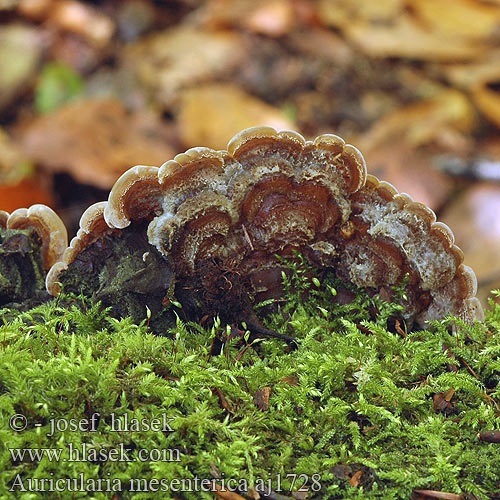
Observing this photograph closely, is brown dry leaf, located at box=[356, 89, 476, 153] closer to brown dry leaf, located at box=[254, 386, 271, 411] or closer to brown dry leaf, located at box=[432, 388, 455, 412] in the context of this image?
brown dry leaf, located at box=[432, 388, 455, 412]

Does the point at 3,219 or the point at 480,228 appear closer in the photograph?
the point at 3,219

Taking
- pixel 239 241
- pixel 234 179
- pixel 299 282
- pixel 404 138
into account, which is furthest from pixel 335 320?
pixel 404 138

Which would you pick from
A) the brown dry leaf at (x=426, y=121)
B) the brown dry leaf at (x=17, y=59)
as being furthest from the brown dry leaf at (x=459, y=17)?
the brown dry leaf at (x=17, y=59)

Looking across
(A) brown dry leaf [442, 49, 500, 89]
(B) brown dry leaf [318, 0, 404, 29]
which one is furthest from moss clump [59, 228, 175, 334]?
(B) brown dry leaf [318, 0, 404, 29]

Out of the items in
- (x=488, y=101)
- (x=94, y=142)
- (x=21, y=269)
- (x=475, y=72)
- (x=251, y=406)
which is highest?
(x=475, y=72)

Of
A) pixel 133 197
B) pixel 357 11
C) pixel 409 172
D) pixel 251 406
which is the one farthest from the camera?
pixel 357 11

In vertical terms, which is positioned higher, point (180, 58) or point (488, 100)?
point (180, 58)

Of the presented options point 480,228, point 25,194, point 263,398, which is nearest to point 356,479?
point 263,398

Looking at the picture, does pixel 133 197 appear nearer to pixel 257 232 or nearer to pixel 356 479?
pixel 257 232

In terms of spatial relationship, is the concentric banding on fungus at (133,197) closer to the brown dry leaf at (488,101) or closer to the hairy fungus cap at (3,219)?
the hairy fungus cap at (3,219)
